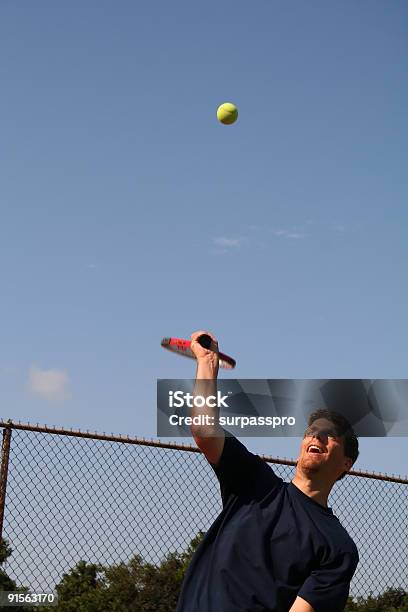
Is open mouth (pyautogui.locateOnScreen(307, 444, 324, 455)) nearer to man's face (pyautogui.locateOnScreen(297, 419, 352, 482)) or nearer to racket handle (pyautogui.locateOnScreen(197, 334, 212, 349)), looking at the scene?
man's face (pyautogui.locateOnScreen(297, 419, 352, 482))

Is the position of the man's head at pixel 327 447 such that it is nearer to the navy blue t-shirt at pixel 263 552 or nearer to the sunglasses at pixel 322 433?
the sunglasses at pixel 322 433

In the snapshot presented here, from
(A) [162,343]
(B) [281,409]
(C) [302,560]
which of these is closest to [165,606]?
(B) [281,409]

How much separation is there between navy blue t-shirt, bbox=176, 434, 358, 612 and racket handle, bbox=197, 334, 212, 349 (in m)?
0.36

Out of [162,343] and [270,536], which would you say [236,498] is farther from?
[162,343]

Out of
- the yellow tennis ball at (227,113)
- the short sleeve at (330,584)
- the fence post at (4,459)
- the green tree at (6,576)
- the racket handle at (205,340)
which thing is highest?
the yellow tennis ball at (227,113)

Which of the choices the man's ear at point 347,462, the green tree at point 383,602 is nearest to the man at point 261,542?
the man's ear at point 347,462

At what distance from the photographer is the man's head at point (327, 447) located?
3.24m

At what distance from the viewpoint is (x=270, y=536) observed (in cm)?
299

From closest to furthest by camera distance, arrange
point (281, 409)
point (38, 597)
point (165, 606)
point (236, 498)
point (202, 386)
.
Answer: point (202, 386)
point (236, 498)
point (38, 597)
point (281, 409)
point (165, 606)

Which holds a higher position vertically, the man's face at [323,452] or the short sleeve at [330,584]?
the man's face at [323,452]

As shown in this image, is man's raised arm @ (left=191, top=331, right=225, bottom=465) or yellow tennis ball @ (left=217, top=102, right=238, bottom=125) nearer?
man's raised arm @ (left=191, top=331, right=225, bottom=465)

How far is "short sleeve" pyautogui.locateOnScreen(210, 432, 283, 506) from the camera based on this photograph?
3010 millimetres

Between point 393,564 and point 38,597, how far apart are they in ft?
11.6

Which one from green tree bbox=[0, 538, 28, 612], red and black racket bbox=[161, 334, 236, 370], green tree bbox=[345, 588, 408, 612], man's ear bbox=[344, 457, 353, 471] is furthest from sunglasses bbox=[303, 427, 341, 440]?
green tree bbox=[345, 588, 408, 612]
